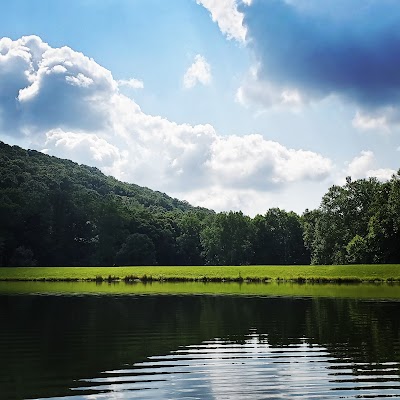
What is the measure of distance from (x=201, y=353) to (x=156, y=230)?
13188cm

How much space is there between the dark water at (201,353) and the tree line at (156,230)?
2900 inches

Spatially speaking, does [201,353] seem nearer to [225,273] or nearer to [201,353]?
[201,353]

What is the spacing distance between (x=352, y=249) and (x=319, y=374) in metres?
88.5

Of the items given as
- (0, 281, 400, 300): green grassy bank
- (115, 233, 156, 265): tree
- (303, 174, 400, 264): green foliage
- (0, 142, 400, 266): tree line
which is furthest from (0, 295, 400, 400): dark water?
(115, 233, 156, 265): tree

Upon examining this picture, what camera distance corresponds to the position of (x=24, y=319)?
32375 millimetres

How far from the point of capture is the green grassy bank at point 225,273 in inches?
3061

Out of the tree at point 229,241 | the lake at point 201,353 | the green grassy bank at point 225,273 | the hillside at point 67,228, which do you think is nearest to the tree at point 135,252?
the hillside at point 67,228

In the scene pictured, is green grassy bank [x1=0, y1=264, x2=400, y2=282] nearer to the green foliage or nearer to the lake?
the green foliage

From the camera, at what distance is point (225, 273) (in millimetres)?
87125

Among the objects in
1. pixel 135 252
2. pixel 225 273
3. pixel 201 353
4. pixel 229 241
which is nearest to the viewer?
pixel 201 353

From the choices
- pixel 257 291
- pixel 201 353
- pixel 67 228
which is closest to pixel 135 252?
pixel 67 228

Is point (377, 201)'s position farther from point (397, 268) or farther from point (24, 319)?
point (24, 319)

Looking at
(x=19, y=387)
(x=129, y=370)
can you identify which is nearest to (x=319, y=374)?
(x=129, y=370)

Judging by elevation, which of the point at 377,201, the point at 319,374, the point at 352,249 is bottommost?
the point at 319,374
